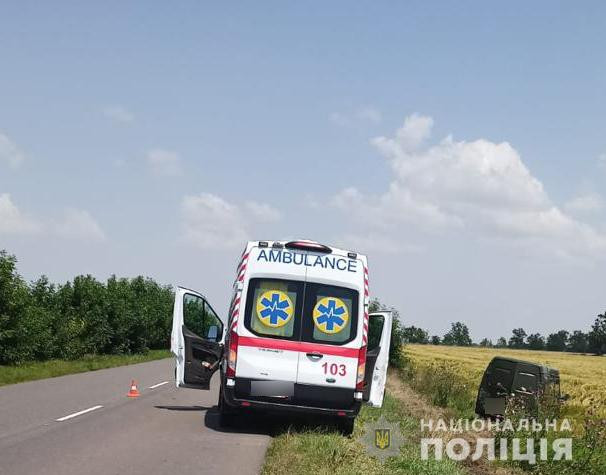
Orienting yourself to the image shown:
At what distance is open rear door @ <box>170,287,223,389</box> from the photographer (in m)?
13.2

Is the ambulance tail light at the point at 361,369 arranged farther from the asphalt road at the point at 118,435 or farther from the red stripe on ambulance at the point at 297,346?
the asphalt road at the point at 118,435

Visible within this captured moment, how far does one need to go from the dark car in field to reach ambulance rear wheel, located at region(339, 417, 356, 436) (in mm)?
6124

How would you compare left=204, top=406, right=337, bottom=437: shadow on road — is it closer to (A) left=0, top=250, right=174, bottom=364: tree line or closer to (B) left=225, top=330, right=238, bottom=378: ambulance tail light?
(B) left=225, top=330, right=238, bottom=378: ambulance tail light

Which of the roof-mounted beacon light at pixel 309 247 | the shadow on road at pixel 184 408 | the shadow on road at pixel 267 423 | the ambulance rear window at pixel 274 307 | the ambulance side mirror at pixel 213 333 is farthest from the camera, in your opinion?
the shadow on road at pixel 184 408

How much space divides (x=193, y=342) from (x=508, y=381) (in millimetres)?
8916

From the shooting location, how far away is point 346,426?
12.6m

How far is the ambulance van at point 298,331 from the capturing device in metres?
11.7

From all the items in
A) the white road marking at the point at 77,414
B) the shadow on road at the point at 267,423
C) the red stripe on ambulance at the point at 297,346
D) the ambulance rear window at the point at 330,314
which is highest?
the ambulance rear window at the point at 330,314

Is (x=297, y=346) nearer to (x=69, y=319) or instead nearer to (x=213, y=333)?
(x=213, y=333)

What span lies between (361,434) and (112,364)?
21.7 m

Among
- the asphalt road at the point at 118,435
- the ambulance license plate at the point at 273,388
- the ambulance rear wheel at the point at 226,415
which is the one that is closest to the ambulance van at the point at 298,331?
the ambulance license plate at the point at 273,388

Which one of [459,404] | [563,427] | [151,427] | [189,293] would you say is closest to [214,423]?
[151,427]

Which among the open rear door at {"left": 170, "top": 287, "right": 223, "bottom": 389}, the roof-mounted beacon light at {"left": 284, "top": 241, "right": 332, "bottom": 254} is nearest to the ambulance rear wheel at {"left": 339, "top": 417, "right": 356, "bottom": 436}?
the open rear door at {"left": 170, "top": 287, "right": 223, "bottom": 389}
